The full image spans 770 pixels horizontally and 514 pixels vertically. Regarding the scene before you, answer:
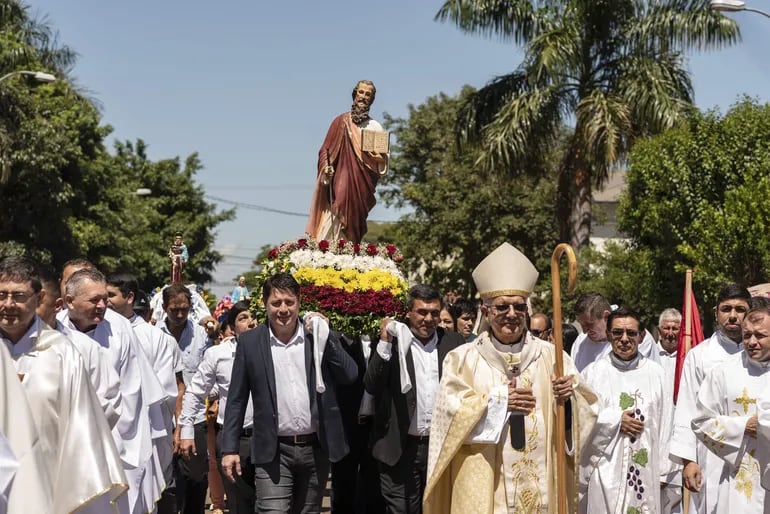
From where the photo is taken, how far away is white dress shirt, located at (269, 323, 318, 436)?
26.6 feet

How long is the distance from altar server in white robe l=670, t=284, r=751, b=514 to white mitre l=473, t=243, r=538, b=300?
150 cm

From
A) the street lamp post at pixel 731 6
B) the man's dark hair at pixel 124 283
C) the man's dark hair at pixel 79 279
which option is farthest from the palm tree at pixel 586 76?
the man's dark hair at pixel 79 279

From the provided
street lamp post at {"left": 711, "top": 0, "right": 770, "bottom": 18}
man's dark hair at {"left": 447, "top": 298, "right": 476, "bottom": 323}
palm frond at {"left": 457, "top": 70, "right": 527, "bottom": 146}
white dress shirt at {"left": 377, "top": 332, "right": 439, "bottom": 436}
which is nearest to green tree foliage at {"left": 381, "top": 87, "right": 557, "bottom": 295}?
palm frond at {"left": 457, "top": 70, "right": 527, "bottom": 146}

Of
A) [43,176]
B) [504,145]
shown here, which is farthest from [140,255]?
[504,145]

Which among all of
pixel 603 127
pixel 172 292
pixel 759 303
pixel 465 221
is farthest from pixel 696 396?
pixel 465 221

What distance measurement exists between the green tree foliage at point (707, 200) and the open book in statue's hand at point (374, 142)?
49.2 feet

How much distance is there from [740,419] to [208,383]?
13.9ft

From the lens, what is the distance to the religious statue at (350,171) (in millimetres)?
10938

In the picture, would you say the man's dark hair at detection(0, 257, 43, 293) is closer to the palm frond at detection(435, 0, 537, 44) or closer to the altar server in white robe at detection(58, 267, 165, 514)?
the altar server in white robe at detection(58, 267, 165, 514)

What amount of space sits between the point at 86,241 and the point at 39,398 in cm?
3113

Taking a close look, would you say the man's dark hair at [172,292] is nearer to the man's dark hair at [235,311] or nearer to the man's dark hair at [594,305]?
the man's dark hair at [235,311]

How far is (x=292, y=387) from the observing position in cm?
819

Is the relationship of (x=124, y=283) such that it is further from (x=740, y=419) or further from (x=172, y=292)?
(x=740, y=419)

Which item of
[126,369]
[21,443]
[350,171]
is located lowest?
[21,443]
